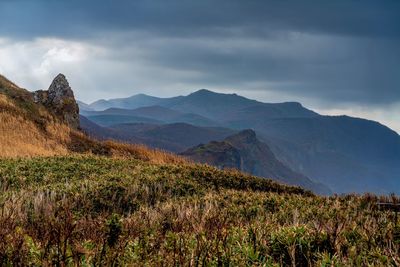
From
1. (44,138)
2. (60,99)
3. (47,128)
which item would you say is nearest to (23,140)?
(44,138)

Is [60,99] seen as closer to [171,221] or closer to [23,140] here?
[23,140]

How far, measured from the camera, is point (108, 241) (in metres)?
6.49

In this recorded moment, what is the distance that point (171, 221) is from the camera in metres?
9.41

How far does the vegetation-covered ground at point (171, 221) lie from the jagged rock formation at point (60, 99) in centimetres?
2570

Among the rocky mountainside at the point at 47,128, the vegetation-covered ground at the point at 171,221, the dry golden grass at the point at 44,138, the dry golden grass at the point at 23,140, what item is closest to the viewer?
the vegetation-covered ground at the point at 171,221

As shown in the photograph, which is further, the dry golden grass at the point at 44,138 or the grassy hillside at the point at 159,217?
the dry golden grass at the point at 44,138

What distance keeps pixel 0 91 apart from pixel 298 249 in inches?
1736

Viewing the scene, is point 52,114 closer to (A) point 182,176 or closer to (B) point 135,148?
(B) point 135,148

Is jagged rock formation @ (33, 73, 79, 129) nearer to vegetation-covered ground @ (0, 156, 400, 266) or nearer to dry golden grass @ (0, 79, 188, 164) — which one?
dry golden grass @ (0, 79, 188, 164)

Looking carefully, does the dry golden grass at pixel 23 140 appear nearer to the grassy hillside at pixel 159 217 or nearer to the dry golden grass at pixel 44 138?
the dry golden grass at pixel 44 138

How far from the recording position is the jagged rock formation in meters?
46.8

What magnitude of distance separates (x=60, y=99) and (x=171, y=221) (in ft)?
133

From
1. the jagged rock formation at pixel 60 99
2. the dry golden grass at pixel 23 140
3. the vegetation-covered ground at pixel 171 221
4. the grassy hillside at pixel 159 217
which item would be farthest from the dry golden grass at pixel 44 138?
the vegetation-covered ground at pixel 171 221

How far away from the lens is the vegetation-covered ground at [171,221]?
5266 mm
